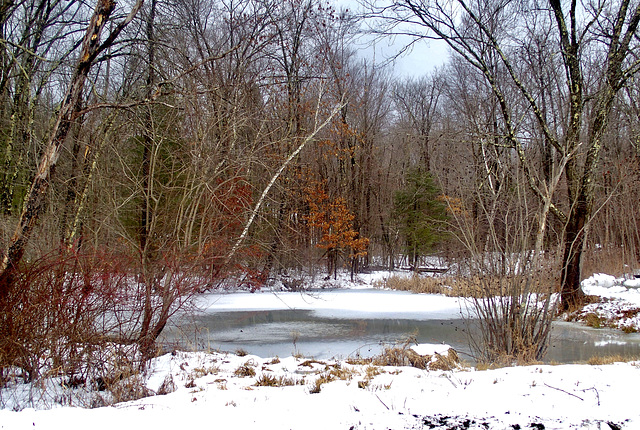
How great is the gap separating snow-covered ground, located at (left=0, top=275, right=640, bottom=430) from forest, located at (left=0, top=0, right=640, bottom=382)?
50.8 inches

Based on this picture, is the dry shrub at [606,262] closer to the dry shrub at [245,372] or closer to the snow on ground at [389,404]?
the snow on ground at [389,404]

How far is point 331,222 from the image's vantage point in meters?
20.0

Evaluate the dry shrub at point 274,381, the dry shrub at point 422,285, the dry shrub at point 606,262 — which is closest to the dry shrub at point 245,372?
the dry shrub at point 274,381

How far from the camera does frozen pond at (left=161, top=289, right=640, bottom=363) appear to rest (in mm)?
7922

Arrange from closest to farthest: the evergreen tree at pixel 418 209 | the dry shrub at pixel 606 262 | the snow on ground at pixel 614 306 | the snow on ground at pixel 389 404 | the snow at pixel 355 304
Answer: the snow on ground at pixel 389 404 → the snow on ground at pixel 614 306 → the snow at pixel 355 304 → the dry shrub at pixel 606 262 → the evergreen tree at pixel 418 209

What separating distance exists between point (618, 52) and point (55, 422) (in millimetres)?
11531

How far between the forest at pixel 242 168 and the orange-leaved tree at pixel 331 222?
10 cm

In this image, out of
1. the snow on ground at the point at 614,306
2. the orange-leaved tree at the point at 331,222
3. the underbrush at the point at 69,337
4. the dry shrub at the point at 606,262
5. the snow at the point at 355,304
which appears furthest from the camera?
the orange-leaved tree at the point at 331,222

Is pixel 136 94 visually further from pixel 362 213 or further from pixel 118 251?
pixel 362 213

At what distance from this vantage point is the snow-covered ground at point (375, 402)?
134 inches

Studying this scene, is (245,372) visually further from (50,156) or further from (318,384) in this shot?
(50,156)

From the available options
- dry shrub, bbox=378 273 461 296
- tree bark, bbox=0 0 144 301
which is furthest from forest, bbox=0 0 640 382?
dry shrub, bbox=378 273 461 296

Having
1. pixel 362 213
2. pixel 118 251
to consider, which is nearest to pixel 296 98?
pixel 362 213

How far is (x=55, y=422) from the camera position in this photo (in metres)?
3.46
